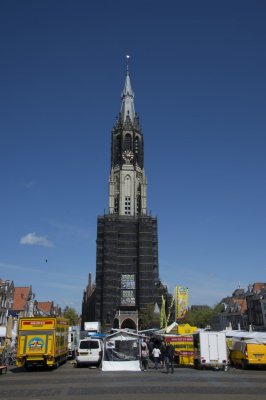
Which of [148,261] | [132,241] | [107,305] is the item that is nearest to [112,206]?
[132,241]

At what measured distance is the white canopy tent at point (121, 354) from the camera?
2541 cm

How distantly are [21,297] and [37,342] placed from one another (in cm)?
6163

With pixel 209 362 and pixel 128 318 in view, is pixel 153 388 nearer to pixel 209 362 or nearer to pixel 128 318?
pixel 209 362

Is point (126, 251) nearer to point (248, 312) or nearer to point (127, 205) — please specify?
point (127, 205)

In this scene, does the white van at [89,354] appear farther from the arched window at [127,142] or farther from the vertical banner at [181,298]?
the arched window at [127,142]

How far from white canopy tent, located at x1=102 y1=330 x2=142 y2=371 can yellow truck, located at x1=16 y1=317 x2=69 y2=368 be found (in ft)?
10.7

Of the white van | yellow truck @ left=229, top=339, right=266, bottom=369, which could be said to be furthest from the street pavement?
the white van

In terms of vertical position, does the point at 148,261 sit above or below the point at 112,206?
below

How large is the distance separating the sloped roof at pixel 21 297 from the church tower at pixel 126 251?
16.7 m

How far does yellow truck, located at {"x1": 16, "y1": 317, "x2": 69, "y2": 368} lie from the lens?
25.4 metres

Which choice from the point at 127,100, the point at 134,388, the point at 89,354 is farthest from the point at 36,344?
the point at 127,100

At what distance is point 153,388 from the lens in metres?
16.9

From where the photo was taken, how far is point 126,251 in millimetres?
102125

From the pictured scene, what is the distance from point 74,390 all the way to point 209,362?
11.7 m
